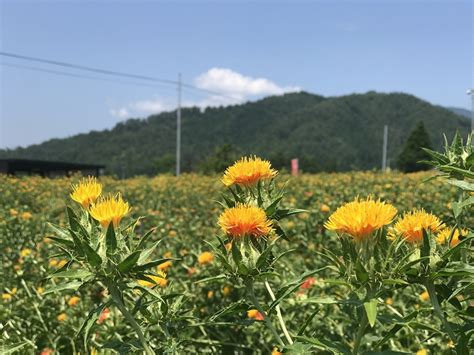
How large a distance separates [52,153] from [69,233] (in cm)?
7601

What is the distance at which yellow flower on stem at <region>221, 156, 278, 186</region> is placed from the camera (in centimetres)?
126

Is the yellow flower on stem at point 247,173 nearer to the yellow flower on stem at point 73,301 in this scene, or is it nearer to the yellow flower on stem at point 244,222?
the yellow flower on stem at point 244,222

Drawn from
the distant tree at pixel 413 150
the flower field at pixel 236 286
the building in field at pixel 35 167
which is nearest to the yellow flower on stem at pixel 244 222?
the flower field at pixel 236 286

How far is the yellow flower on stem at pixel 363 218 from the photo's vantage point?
0.90m

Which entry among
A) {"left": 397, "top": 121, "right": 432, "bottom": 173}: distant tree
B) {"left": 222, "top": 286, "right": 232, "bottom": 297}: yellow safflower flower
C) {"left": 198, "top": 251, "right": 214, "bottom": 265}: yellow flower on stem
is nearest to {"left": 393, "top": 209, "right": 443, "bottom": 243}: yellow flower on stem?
{"left": 222, "top": 286, "right": 232, "bottom": 297}: yellow safflower flower

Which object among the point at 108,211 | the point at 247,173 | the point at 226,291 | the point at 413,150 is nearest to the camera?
the point at 108,211

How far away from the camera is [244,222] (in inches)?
42.1

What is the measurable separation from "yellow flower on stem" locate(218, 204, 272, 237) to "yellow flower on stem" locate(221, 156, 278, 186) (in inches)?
7.4

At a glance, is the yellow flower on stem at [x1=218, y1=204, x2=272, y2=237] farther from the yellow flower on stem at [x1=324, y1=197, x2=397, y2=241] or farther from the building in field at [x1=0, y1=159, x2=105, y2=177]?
the building in field at [x1=0, y1=159, x2=105, y2=177]

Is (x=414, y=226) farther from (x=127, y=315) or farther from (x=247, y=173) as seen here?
(x=127, y=315)

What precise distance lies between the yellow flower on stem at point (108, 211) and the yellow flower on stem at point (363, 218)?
0.44 meters

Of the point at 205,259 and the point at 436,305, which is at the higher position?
the point at 436,305

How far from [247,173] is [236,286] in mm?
297

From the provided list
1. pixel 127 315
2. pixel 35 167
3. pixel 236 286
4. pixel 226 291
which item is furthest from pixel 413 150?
pixel 127 315
